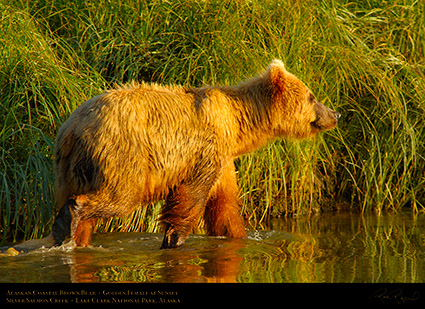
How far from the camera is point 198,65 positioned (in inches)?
300

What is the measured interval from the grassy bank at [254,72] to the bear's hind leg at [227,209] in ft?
2.39

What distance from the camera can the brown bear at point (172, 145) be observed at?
5527 mm

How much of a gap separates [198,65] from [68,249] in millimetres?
2850

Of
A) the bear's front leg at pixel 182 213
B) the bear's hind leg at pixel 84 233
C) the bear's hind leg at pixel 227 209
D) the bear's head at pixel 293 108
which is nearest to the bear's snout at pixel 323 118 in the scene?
the bear's head at pixel 293 108

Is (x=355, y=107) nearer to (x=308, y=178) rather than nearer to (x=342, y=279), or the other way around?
(x=308, y=178)

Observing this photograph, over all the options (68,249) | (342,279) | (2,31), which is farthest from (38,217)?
(342,279)

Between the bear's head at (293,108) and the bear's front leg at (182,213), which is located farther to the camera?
the bear's head at (293,108)

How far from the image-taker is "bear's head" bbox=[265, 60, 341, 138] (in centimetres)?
636

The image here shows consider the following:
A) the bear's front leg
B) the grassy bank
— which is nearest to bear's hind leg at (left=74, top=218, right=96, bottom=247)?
the bear's front leg

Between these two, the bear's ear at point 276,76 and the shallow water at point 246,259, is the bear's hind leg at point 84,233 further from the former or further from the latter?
the bear's ear at point 276,76

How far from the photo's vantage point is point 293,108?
255 inches
